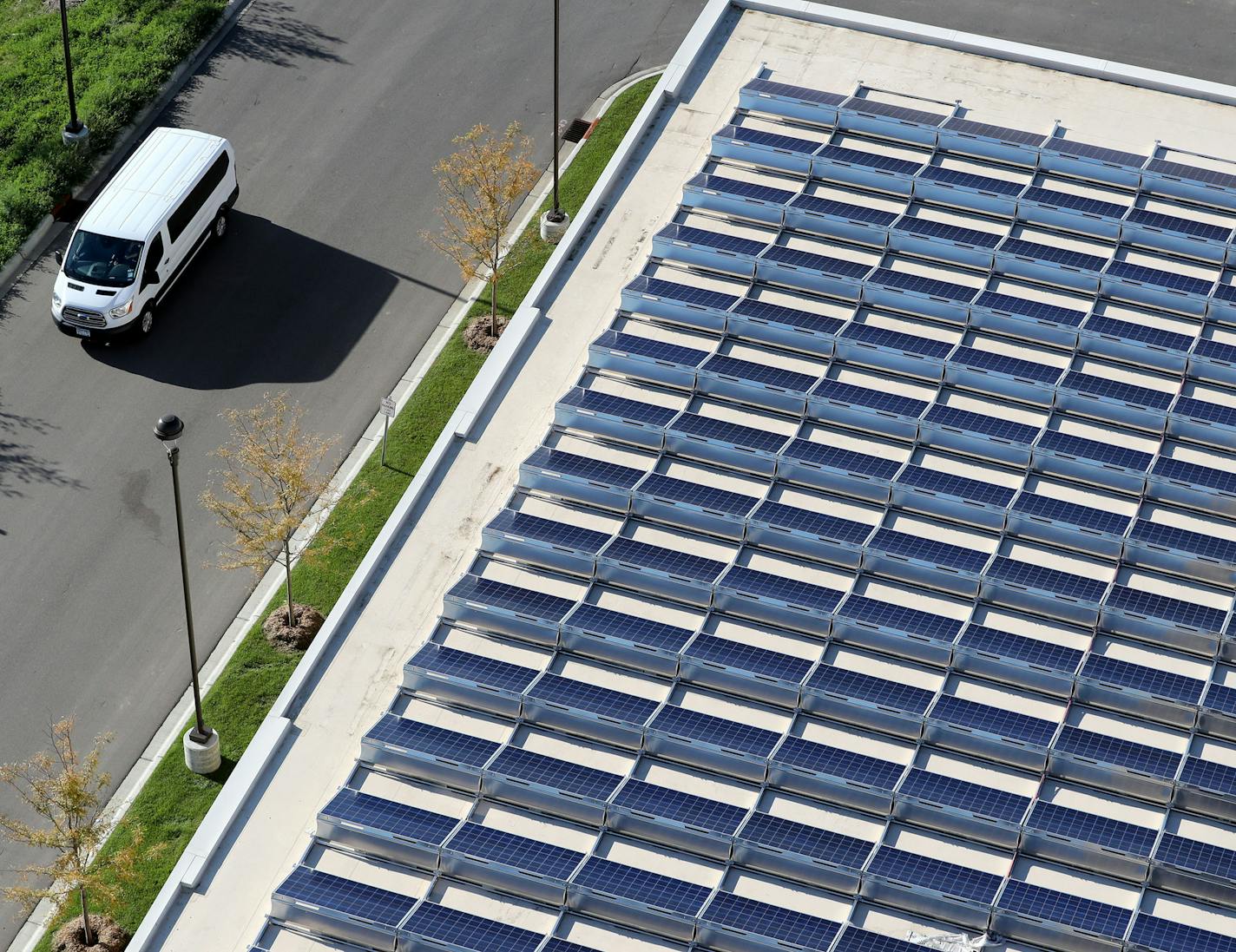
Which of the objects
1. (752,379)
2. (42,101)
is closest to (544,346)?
(752,379)

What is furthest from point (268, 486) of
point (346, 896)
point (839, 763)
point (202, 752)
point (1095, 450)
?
point (1095, 450)

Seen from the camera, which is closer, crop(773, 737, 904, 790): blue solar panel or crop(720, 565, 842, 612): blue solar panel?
crop(773, 737, 904, 790): blue solar panel

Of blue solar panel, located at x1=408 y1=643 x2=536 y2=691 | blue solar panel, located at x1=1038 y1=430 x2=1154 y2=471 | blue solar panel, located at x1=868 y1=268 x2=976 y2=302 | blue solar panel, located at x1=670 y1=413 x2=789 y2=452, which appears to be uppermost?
blue solar panel, located at x1=868 y1=268 x2=976 y2=302

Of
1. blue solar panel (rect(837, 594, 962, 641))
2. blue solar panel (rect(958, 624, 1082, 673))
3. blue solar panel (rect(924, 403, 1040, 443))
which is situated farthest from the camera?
blue solar panel (rect(924, 403, 1040, 443))

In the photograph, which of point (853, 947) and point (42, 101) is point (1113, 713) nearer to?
point (853, 947)

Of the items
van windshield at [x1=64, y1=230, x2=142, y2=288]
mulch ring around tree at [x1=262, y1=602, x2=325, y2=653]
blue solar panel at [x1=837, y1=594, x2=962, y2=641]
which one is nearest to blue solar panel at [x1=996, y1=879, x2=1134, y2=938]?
blue solar panel at [x1=837, y1=594, x2=962, y2=641]

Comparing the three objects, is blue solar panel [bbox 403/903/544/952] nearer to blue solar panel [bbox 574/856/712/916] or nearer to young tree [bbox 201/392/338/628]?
blue solar panel [bbox 574/856/712/916]

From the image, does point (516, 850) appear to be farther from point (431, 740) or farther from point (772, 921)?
point (772, 921)
